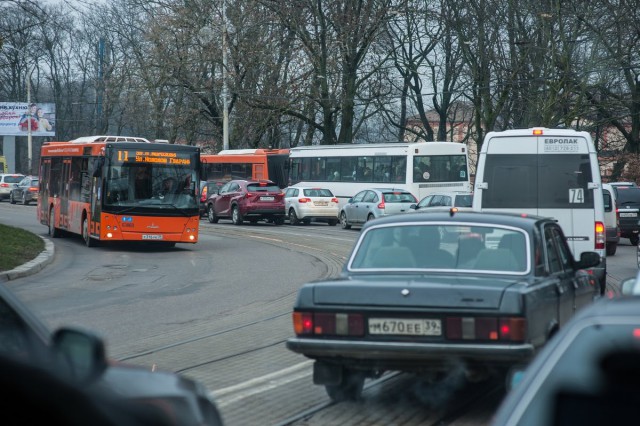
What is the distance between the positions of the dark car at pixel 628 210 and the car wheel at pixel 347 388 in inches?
910

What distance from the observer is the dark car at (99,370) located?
284cm

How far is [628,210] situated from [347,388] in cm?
2358

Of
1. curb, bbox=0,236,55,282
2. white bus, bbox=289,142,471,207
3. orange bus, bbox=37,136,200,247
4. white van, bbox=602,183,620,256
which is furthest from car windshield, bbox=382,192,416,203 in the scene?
curb, bbox=0,236,55,282

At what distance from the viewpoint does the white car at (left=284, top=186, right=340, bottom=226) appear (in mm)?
38969

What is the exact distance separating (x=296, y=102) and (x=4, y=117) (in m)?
37.9

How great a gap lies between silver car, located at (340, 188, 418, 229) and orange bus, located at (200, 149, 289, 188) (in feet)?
35.1

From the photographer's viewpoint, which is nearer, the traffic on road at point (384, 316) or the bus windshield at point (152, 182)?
the traffic on road at point (384, 316)

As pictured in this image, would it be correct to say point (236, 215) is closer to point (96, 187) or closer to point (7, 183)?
point (96, 187)

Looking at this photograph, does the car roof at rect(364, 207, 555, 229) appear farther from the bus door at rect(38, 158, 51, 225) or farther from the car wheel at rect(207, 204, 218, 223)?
the car wheel at rect(207, 204, 218, 223)

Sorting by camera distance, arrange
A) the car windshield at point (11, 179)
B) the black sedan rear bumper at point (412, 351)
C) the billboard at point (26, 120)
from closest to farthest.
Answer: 1. the black sedan rear bumper at point (412, 351)
2. the car windshield at point (11, 179)
3. the billboard at point (26, 120)

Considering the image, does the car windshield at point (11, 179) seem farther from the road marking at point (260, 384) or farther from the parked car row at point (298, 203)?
the road marking at point (260, 384)

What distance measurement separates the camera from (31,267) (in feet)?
62.2

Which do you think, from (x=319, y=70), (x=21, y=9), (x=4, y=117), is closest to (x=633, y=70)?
(x=319, y=70)

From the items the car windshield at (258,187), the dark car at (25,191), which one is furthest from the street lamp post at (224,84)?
the dark car at (25,191)
